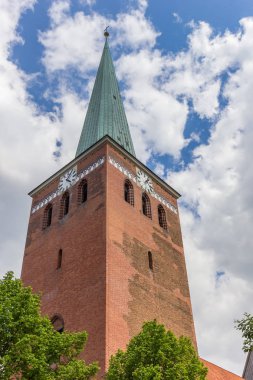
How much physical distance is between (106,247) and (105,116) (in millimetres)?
10864

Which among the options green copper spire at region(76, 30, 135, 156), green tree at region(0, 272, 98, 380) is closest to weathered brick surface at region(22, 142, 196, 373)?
green copper spire at region(76, 30, 135, 156)

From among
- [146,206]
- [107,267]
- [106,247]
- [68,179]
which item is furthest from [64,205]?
[107,267]

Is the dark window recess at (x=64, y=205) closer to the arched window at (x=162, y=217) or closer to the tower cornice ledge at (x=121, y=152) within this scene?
the tower cornice ledge at (x=121, y=152)

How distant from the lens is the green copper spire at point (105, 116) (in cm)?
2553

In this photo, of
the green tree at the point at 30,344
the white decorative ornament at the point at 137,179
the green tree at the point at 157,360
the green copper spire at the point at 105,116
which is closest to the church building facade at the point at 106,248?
the white decorative ornament at the point at 137,179

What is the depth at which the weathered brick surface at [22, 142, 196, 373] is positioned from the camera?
16734 mm

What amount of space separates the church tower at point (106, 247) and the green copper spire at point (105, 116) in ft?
0.33

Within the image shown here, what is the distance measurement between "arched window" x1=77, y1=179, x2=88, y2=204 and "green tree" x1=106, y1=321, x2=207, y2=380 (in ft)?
35.9

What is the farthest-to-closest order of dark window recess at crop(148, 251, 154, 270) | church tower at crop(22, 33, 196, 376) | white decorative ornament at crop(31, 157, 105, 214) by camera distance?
white decorative ornament at crop(31, 157, 105, 214), dark window recess at crop(148, 251, 154, 270), church tower at crop(22, 33, 196, 376)

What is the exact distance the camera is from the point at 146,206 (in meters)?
23.0

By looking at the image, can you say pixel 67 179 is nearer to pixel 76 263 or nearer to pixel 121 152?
pixel 121 152

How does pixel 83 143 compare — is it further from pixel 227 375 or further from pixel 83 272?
pixel 227 375

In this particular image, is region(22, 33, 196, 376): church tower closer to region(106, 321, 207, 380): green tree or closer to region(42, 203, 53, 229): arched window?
region(42, 203, 53, 229): arched window

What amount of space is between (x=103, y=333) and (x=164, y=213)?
9.57 m
